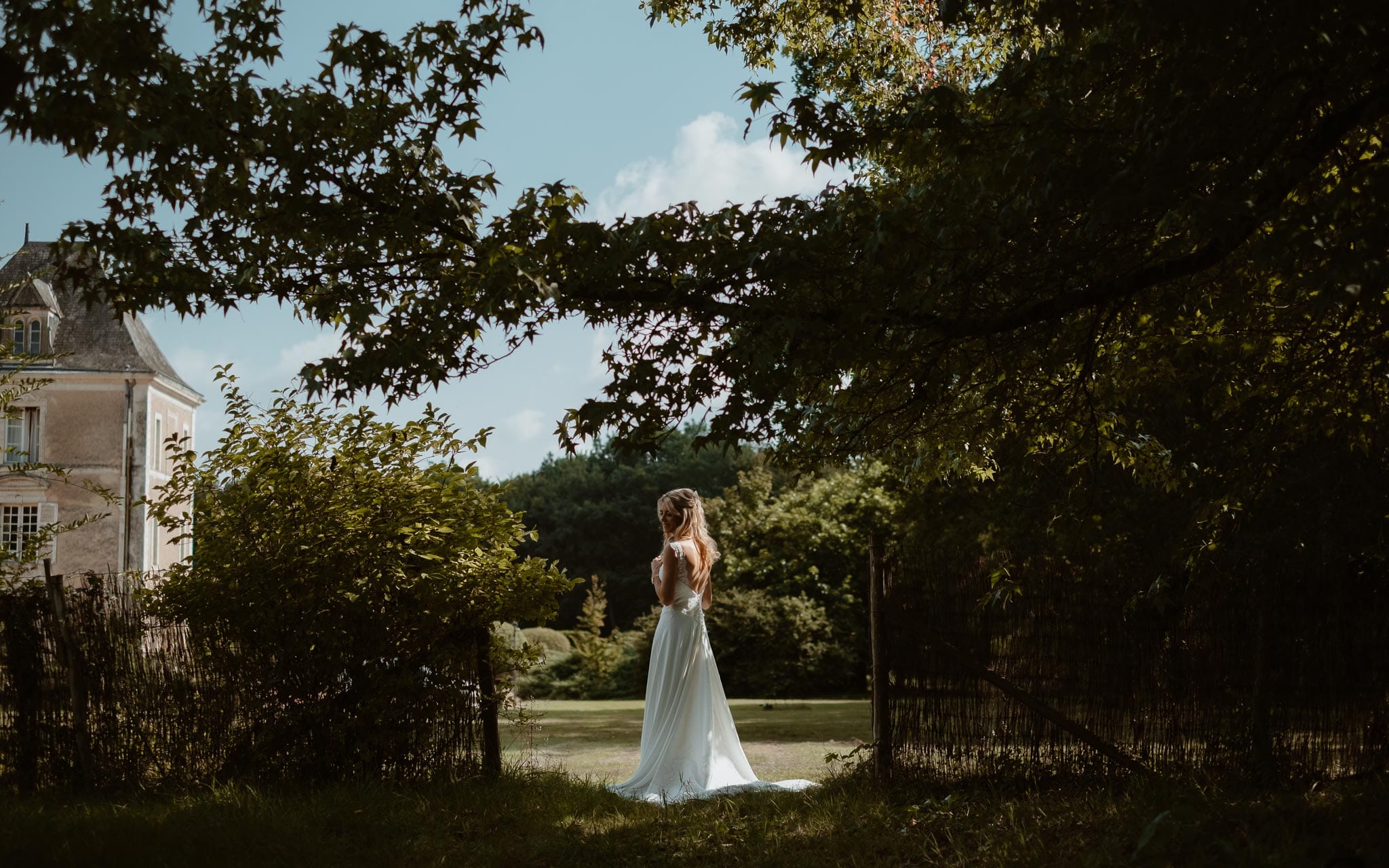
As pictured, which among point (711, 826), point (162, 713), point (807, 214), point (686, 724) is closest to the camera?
point (807, 214)

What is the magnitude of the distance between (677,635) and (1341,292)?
589cm

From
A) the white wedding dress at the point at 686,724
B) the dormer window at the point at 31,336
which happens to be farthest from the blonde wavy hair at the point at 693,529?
the dormer window at the point at 31,336

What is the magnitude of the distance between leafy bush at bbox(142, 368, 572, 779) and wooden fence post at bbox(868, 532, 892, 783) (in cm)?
251

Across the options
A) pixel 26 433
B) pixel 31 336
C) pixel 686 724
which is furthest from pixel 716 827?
pixel 26 433

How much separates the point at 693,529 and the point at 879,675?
216 cm

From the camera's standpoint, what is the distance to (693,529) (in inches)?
391

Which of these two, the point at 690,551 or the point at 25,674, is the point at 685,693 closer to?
the point at 690,551

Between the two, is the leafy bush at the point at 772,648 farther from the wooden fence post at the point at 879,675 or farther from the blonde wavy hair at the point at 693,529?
the wooden fence post at the point at 879,675

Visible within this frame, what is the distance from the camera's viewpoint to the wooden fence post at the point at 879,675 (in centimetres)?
853

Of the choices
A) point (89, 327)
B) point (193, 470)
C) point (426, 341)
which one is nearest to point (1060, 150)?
point (426, 341)

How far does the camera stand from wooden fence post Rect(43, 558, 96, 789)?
8711mm

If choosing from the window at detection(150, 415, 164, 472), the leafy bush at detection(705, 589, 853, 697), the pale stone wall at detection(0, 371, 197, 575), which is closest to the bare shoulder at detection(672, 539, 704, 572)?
the leafy bush at detection(705, 589, 853, 697)

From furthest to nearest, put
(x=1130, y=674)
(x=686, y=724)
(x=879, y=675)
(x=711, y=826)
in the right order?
(x=686, y=724)
(x=879, y=675)
(x=1130, y=674)
(x=711, y=826)

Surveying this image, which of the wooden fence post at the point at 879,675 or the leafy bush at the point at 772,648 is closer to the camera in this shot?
the wooden fence post at the point at 879,675
